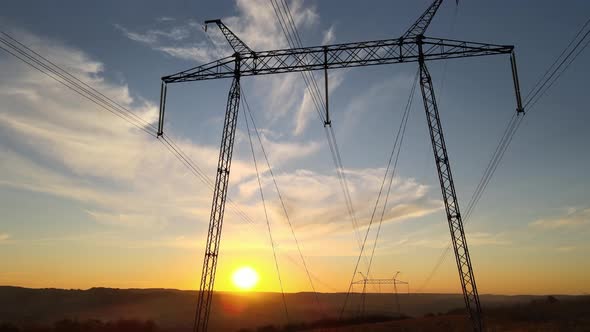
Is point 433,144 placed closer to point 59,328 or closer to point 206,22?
point 206,22

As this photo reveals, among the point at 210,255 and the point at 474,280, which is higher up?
the point at 210,255

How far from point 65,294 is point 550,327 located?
460ft

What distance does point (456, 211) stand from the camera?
1264 inches

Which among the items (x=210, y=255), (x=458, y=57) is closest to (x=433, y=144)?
(x=458, y=57)

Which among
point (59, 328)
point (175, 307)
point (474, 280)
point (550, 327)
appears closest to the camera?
point (474, 280)

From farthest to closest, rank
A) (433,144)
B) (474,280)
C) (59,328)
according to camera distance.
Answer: (59,328)
(433,144)
(474,280)

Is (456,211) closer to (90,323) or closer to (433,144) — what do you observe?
(433,144)

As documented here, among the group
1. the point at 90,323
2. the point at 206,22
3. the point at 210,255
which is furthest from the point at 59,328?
the point at 206,22

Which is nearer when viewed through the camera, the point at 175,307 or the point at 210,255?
the point at 210,255

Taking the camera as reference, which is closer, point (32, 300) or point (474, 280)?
point (474, 280)

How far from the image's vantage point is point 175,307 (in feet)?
424

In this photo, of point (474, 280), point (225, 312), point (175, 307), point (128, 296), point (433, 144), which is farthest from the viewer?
point (128, 296)

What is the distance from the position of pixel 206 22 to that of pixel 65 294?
134195mm

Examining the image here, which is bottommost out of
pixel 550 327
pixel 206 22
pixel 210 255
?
pixel 550 327
